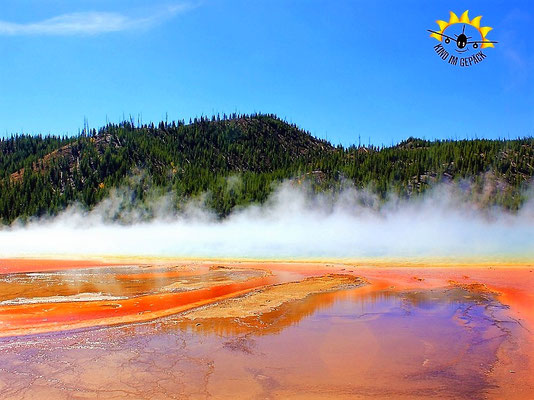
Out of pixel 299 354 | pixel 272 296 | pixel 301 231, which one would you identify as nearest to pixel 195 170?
pixel 301 231

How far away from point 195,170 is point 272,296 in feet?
253

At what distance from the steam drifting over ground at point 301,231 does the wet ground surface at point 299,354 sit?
18.1 metres

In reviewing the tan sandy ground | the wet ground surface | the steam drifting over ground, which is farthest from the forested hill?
the wet ground surface

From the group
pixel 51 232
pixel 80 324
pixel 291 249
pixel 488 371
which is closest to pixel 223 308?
pixel 80 324

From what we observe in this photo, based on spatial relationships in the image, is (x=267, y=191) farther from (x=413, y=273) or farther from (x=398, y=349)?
(x=398, y=349)

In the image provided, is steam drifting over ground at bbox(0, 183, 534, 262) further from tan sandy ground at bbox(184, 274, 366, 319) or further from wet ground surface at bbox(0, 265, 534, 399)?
wet ground surface at bbox(0, 265, 534, 399)

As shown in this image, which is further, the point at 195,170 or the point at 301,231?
the point at 195,170

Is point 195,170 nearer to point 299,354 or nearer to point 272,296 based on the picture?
point 272,296

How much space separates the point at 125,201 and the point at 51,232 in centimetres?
1539

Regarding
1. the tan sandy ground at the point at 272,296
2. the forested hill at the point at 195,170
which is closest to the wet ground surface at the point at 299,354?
the tan sandy ground at the point at 272,296

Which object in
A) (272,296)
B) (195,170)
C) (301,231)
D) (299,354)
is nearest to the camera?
(299,354)

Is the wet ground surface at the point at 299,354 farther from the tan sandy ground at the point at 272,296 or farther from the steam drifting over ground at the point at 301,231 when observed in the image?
the steam drifting over ground at the point at 301,231

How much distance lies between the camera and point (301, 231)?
53.3m

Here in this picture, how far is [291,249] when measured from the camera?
124 ft
